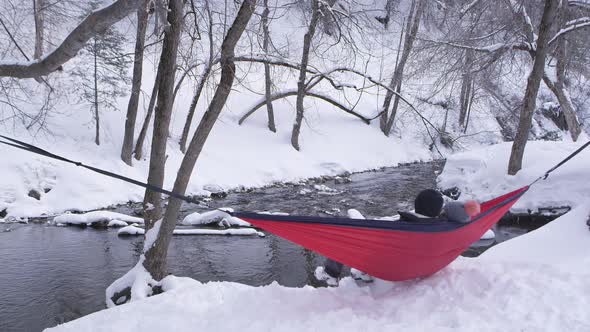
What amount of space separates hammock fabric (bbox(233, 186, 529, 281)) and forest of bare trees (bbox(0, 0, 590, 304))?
1023 mm

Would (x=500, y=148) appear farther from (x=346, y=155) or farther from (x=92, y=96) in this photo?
(x=92, y=96)

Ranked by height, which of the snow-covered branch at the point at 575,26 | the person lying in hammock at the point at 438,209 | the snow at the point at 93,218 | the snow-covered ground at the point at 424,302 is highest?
the snow-covered branch at the point at 575,26

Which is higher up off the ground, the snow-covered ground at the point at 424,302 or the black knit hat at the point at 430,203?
the black knit hat at the point at 430,203

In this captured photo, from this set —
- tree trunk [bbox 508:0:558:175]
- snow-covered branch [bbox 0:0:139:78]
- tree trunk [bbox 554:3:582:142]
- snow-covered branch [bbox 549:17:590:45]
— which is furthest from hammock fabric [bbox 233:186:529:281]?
tree trunk [bbox 554:3:582:142]

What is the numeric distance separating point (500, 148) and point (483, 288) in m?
7.59

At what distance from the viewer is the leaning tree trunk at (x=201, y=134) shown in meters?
3.63

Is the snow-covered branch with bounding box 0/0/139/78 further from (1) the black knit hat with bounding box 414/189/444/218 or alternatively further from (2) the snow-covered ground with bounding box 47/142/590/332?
(1) the black knit hat with bounding box 414/189/444/218

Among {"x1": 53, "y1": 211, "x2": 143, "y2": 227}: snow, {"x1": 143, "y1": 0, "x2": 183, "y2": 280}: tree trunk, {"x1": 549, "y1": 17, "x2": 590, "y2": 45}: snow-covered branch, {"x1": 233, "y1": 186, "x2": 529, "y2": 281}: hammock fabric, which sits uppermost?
{"x1": 549, "y1": 17, "x2": 590, "y2": 45}: snow-covered branch

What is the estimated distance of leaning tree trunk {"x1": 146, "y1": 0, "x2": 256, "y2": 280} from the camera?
363cm

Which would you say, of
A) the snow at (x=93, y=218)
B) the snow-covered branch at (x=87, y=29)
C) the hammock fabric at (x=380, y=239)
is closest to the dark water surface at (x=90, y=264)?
→ the snow at (x=93, y=218)

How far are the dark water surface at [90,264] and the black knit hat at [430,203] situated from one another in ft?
8.45

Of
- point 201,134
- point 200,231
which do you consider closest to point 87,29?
point 201,134

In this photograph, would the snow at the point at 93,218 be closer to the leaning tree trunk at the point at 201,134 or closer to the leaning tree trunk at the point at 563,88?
the leaning tree trunk at the point at 201,134

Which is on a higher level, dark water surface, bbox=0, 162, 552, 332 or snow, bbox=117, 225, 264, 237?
snow, bbox=117, 225, 264, 237
